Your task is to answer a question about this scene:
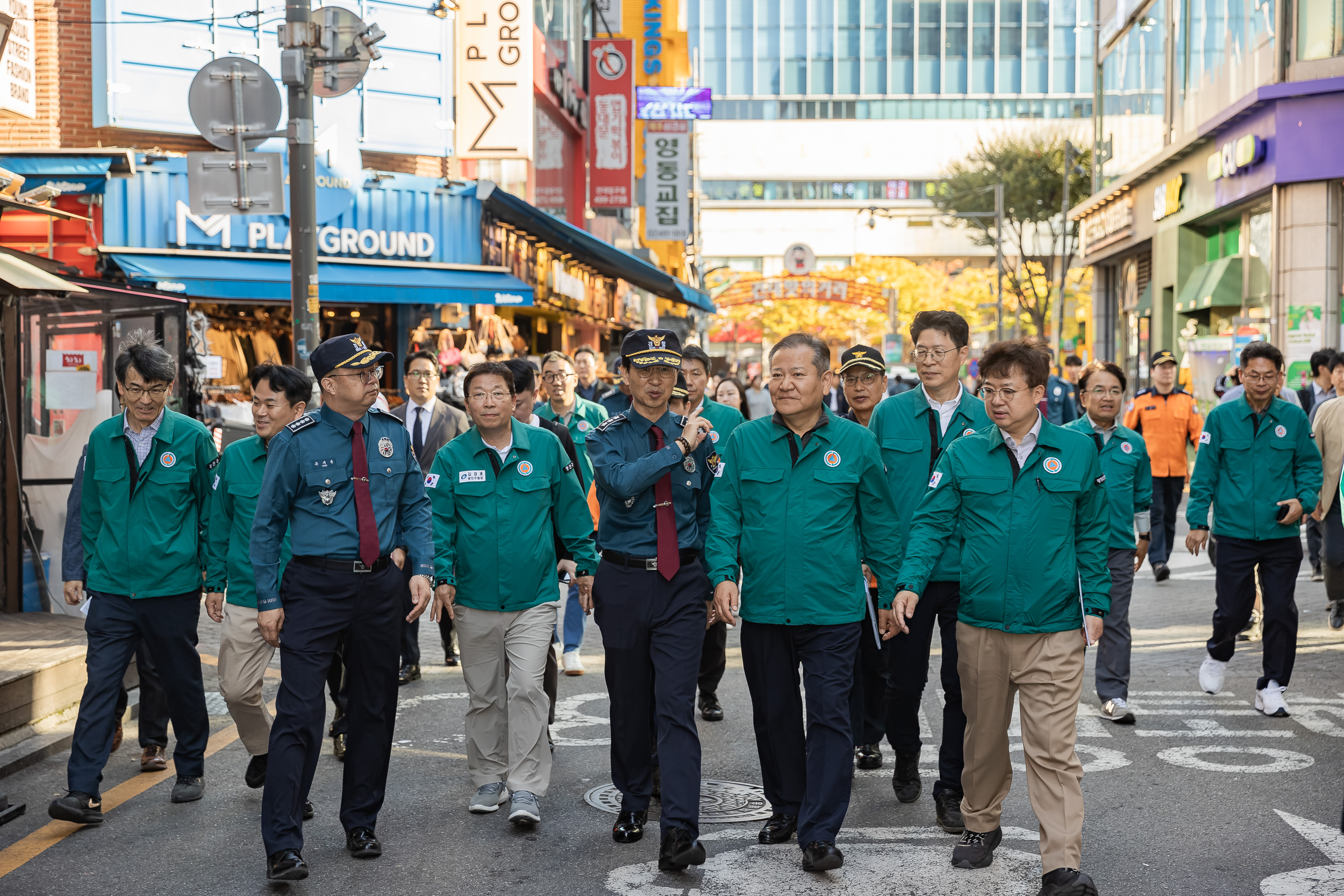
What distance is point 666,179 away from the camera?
35.1 meters

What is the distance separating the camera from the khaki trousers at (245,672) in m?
6.09

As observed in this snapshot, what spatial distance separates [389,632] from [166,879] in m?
1.21

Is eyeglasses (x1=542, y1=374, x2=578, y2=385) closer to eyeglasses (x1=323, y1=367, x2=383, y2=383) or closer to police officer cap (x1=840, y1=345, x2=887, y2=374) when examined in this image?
police officer cap (x1=840, y1=345, x2=887, y2=374)

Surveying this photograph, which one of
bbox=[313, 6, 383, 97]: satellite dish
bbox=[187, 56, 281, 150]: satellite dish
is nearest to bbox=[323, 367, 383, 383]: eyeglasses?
bbox=[187, 56, 281, 150]: satellite dish

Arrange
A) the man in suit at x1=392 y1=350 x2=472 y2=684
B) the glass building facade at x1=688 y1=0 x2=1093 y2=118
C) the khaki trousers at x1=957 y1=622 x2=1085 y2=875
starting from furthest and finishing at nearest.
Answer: the glass building facade at x1=688 y1=0 x2=1093 y2=118 < the man in suit at x1=392 y1=350 x2=472 y2=684 < the khaki trousers at x1=957 y1=622 x2=1085 y2=875

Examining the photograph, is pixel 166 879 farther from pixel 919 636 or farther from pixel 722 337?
pixel 722 337

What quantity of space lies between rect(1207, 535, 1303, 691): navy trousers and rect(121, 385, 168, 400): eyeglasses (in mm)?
5701

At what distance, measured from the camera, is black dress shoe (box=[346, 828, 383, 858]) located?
5414 mm

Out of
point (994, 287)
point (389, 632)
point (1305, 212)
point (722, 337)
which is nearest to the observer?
point (389, 632)

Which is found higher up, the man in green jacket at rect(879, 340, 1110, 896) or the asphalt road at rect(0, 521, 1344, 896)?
the man in green jacket at rect(879, 340, 1110, 896)

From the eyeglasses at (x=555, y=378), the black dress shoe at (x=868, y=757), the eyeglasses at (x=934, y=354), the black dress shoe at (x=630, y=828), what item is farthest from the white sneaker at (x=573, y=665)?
the eyeglasses at (x=934, y=354)

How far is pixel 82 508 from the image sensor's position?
6.28 m

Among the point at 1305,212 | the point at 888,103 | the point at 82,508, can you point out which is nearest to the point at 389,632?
A: the point at 82,508

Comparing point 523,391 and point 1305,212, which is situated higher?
point 1305,212
